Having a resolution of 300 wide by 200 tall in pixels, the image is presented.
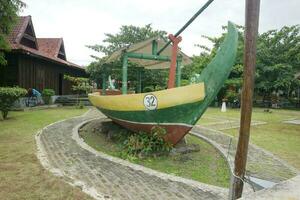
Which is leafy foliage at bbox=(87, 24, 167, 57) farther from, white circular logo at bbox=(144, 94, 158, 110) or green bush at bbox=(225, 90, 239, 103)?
white circular logo at bbox=(144, 94, 158, 110)

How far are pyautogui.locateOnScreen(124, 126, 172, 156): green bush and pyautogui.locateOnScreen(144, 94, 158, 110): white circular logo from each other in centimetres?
54

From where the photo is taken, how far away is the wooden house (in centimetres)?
1870

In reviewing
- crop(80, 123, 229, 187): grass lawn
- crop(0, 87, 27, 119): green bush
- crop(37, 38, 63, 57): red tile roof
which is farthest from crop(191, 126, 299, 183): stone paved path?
crop(37, 38, 63, 57): red tile roof

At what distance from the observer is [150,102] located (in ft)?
25.1

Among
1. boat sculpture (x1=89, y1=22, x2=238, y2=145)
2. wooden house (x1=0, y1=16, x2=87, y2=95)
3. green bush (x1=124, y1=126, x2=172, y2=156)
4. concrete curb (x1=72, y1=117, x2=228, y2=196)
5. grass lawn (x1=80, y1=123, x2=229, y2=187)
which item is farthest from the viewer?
wooden house (x1=0, y1=16, x2=87, y2=95)

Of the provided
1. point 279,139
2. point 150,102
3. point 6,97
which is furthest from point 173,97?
point 6,97

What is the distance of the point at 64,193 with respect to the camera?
16.4ft

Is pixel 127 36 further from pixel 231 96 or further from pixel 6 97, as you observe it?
pixel 6 97

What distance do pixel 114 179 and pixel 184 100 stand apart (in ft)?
8.09

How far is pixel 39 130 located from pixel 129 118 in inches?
155

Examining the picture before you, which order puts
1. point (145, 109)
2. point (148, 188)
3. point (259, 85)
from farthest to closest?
point (259, 85)
point (145, 109)
point (148, 188)

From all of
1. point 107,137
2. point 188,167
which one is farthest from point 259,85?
point 188,167

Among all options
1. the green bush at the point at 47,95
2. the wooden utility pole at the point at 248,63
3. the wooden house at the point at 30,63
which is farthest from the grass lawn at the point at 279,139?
the green bush at the point at 47,95

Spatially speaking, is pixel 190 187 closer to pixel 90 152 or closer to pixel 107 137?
pixel 90 152
